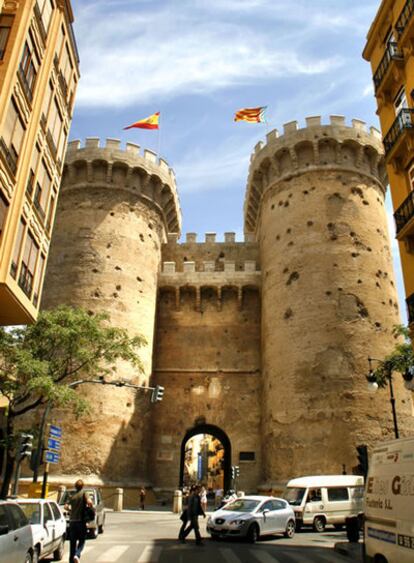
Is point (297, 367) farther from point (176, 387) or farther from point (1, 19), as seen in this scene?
point (1, 19)

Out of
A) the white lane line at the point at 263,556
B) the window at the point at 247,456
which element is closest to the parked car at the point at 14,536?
the white lane line at the point at 263,556

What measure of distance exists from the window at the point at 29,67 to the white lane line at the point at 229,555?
11543 millimetres

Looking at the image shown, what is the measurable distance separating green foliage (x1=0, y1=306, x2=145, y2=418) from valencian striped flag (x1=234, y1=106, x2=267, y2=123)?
1654 centimetres

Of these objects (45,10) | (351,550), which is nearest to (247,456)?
(351,550)

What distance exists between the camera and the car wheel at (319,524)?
53.7 feet

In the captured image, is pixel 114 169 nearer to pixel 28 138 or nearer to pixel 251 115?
pixel 251 115

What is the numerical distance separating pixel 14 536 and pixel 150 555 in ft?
13.3

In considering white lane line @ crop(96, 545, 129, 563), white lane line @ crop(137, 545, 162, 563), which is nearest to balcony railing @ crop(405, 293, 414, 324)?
white lane line @ crop(137, 545, 162, 563)

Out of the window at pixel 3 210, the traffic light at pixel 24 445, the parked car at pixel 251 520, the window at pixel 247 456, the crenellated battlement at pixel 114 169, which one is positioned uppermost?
the crenellated battlement at pixel 114 169

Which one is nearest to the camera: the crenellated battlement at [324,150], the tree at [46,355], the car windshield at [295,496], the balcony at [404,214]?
the balcony at [404,214]

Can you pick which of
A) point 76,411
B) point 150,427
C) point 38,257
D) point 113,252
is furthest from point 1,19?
point 150,427

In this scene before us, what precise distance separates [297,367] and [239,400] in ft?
14.9

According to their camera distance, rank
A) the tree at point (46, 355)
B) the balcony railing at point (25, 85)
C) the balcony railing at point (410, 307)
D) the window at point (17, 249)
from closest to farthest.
→ the window at point (17, 249)
the balcony railing at point (25, 85)
the balcony railing at point (410, 307)
the tree at point (46, 355)

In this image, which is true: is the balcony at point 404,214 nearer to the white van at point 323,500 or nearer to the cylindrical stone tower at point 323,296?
the white van at point 323,500
